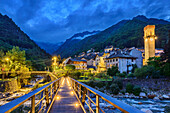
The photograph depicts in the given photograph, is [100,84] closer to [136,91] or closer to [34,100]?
[136,91]

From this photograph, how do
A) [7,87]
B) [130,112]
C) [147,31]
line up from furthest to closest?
[147,31] < [7,87] < [130,112]

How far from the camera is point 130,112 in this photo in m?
1.12

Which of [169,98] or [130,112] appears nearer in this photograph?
[130,112]

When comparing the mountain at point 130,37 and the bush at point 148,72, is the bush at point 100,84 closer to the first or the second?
Answer: the bush at point 148,72

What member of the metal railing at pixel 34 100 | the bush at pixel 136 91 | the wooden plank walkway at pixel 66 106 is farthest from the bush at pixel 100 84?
the metal railing at pixel 34 100

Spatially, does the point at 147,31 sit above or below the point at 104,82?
above

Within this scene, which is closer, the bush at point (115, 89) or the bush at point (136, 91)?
the bush at point (136, 91)

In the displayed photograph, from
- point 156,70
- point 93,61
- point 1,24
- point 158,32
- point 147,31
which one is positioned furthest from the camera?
point 1,24

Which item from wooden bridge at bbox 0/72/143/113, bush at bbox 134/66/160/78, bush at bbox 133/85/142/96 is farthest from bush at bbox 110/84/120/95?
wooden bridge at bbox 0/72/143/113

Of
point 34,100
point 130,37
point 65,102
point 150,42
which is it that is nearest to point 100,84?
point 65,102

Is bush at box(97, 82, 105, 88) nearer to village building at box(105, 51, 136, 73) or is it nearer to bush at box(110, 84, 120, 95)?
bush at box(110, 84, 120, 95)

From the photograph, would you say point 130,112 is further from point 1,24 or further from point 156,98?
point 1,24

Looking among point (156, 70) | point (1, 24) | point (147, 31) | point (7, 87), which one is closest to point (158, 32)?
point (147, 31)

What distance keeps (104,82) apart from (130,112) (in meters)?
28.9
